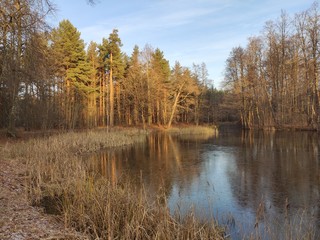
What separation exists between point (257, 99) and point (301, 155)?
2352 cm

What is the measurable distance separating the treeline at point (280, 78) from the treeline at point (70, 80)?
7.67 metres

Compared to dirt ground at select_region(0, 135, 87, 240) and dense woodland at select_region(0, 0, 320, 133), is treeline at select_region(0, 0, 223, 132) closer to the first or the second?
dense woodland at select_region(0, 0, 320, 133)

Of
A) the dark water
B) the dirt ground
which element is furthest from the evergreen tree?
the dirt ground

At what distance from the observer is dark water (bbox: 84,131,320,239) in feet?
17.8

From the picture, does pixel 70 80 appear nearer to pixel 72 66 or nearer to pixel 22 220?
pixel 72 66

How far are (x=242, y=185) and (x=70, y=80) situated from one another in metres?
26.0

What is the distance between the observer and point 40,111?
19.5 metres

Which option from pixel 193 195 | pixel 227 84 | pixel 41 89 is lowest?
pixel 193 195

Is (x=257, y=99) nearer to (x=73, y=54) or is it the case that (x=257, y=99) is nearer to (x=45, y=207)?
(x=73, y=54)

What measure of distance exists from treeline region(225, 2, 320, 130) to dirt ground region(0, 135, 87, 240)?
90.9 ft

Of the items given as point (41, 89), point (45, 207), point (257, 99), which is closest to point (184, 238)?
point (45, 207)

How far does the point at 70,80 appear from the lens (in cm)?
3078

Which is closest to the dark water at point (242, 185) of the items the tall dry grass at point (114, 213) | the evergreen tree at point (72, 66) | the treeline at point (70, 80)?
the tall dry grass at point (114, 213)

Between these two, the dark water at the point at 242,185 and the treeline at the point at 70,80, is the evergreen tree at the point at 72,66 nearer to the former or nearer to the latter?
the treeline at the point at 70,80
